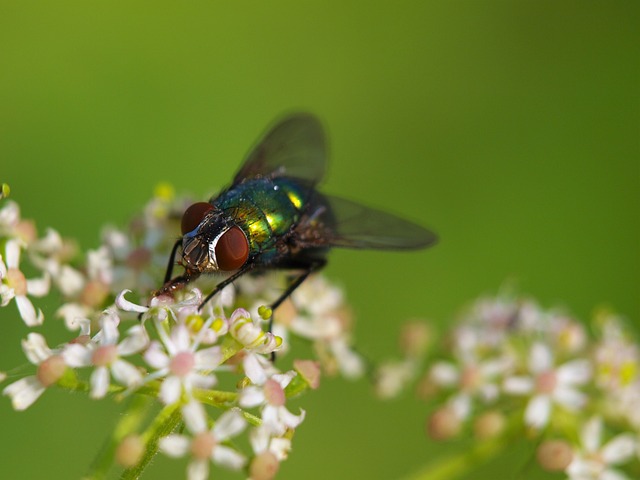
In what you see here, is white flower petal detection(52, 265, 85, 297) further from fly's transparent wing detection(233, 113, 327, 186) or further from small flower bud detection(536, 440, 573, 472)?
small flower bud detection(536, 440, 573, 472)

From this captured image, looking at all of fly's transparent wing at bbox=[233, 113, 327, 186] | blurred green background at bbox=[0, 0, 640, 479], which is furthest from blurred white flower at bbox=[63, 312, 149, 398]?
blurred green background at bbox=[0, 0, 640, 479]

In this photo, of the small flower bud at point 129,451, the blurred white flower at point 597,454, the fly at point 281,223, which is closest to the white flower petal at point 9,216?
the fly at point 281,223

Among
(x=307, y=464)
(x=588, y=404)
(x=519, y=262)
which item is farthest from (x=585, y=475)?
(x=519, y=262)

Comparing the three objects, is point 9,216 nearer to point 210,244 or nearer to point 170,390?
point 210,244

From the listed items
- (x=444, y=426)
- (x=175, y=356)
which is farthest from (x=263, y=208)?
(x=444, y=426)

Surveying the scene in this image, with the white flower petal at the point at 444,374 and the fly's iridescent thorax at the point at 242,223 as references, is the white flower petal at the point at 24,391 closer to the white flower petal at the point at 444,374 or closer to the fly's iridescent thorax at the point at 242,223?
the fly's iridescent thorax at the point at 242,223
